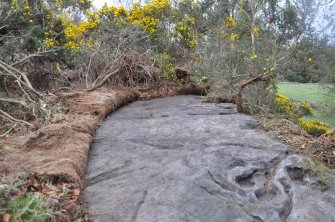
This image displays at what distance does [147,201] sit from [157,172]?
1.65ft

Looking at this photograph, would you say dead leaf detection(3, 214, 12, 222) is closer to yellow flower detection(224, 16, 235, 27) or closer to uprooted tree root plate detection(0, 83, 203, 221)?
uprooted tree root plate detection(0, 83, 203, 221)

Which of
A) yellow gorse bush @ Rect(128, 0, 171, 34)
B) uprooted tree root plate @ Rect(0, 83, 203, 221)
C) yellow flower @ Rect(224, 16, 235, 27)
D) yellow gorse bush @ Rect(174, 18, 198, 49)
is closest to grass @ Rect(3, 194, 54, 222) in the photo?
uprooted tree root plate @ Rect(0, 83, 203, 221)

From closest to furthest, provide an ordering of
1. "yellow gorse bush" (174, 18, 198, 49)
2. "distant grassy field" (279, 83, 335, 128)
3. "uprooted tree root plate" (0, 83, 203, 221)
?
"uprooted tree root plate" (0, 83, 203, 221) → "distant grassy field" (279, 83, 335, 128) → "yellow gorse bush" (174, 18, 198, 49)

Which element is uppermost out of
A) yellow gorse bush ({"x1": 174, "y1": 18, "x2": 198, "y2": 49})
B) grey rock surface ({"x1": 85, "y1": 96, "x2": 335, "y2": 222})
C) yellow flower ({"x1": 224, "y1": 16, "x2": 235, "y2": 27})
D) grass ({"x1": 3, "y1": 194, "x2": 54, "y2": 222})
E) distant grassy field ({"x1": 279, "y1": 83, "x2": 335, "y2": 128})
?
yellow flower ({"x1": 224, "y1": 16, "x2": 235, "y2": 27})

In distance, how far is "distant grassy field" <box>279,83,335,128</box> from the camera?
9.26 meters

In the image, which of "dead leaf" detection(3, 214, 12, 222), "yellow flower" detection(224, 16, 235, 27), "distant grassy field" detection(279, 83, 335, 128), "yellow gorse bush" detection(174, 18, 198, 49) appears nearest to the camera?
"dead leaf" detection(3, 214, 12, 222)

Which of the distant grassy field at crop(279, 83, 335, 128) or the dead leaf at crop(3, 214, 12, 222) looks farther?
the distant grassy field at crop(279, 83, 335, 128)

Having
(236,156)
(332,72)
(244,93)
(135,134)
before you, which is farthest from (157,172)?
(332,72)

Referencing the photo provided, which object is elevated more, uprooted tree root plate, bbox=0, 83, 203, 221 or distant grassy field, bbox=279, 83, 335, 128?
uprooted tree root plate, bbox=0, 83, 203, 221

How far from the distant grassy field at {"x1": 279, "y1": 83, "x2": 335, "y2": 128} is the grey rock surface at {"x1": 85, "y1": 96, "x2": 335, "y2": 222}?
5.78 metres

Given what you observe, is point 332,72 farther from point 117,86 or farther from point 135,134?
point 135,134

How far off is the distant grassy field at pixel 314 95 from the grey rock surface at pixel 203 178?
19.0ft

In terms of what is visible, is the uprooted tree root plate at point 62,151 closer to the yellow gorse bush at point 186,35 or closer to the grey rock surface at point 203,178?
the grey rock surface at point 203,178

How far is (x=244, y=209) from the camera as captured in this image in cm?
238
